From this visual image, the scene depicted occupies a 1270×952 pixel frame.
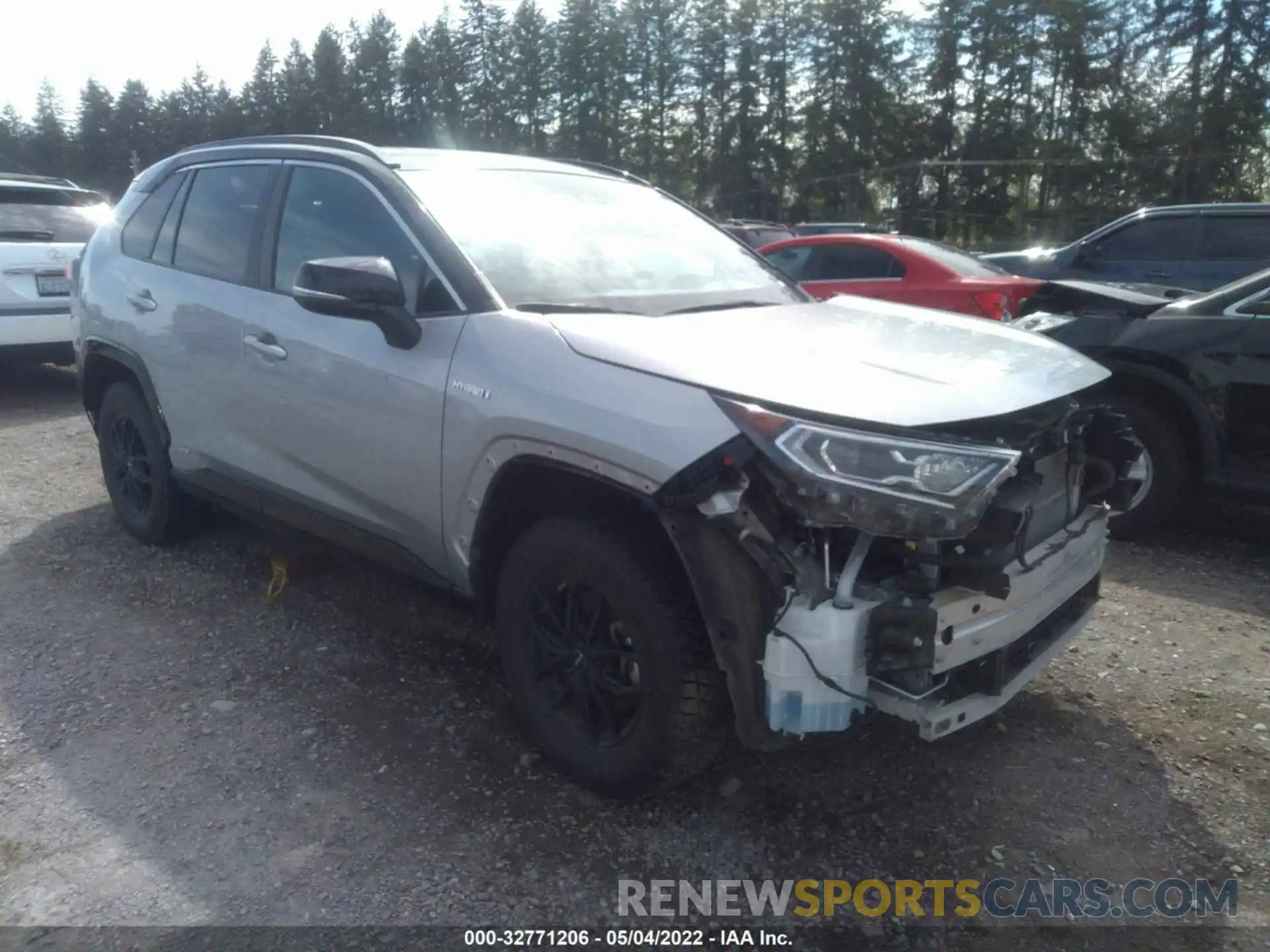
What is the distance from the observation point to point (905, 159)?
4159cm

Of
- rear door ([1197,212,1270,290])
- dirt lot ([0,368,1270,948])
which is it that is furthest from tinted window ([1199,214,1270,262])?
dirt lot ([0,368,1270,948])

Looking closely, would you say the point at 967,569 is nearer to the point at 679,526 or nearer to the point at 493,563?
the point at 679,526

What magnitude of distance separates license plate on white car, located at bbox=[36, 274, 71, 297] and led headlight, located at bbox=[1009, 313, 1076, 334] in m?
7.09

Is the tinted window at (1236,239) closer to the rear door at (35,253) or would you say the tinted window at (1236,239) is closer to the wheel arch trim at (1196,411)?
the wheel arch trim at (1196,411)

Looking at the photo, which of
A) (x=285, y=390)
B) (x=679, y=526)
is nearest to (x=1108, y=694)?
(x=679, y=526)

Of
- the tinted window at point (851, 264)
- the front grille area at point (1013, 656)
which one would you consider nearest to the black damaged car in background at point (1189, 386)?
the front grille area at point (1013, 656)

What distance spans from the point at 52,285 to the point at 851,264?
22.7ft

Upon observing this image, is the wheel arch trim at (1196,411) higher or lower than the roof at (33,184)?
lower

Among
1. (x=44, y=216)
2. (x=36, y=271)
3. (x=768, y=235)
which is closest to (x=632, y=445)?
(x=36, y=271)

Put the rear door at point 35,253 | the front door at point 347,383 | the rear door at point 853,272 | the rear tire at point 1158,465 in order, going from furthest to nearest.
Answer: the rear door at point 853,272
the rear door at point 35,253
the rear tire at point 1158,465
the front door at point 347,383

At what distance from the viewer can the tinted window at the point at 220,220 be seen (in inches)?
166

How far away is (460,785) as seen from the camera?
124 inches

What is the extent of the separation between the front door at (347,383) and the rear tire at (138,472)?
3.33 feet

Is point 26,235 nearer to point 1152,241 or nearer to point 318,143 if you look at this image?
point 318,143
